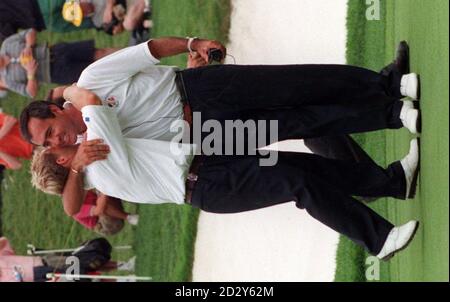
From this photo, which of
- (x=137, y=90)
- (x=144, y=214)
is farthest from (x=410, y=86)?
(x=144, y=214)

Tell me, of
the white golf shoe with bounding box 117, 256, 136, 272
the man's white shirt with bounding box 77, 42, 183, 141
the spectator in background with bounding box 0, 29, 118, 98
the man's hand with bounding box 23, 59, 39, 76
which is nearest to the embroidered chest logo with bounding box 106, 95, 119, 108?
the man's white shirt with bounding box 77, 42, 183, 141

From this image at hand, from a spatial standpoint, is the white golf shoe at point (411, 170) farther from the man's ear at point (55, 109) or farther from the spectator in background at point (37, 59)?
the spectator in background at point (37, 59)

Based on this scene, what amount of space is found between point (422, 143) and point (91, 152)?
1.30 metres

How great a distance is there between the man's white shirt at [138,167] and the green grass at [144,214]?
2.23 m

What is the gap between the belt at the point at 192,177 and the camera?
2811 millimetres

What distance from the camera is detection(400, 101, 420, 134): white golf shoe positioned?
278cm

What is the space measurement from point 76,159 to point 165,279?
2.48 metres

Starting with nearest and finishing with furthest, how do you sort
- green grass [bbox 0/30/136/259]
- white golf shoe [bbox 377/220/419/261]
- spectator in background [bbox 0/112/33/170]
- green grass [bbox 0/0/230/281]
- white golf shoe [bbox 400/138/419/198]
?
white golf shoe [bbox 377/220/419/261] < white golf shoe [bbox 400/138/419/198] < spectator in background [bbox 0/112/33/170] < green grass [bbox 0/0/230/281] < green grass [bbox 0/30/136/259]

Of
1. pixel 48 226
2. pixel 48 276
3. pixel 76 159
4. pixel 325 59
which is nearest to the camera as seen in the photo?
pixel 76 159

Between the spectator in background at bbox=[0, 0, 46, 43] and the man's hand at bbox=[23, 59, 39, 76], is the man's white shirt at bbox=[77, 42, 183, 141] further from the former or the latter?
the spectator in background at bbox=[0, 0, 46, 43]

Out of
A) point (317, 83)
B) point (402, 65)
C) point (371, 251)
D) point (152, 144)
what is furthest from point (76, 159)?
point (402, 65)

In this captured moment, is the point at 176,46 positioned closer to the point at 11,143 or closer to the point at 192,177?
the point at 192,177

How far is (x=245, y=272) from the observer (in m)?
4.68

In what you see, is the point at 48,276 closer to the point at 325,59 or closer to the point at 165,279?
the point at 165,279
